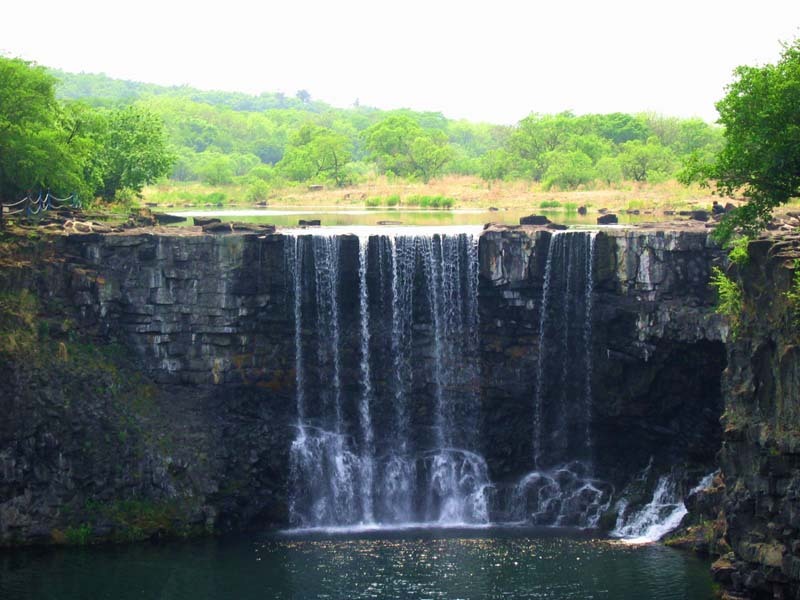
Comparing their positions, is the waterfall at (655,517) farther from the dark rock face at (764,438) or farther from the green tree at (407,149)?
the green tree at (407,149)

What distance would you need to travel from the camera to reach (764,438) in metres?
47.1

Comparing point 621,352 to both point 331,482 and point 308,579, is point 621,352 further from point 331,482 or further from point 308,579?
point 308,579

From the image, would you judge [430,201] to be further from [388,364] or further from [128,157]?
[388,364]

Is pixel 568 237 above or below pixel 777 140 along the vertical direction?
below

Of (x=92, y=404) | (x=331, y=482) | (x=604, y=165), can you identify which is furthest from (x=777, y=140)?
(x=604, y=165)

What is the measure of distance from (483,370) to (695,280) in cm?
1022

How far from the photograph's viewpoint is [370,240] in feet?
209

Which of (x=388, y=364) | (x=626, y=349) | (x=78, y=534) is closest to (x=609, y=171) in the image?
(x=626, y=349)

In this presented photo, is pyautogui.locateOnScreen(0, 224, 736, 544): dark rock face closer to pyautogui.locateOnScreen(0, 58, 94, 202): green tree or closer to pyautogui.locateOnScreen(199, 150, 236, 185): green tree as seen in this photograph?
pyautogui.locateOnScreen(0, 58, 94, 202): green tree

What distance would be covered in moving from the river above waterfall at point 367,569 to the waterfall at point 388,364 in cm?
507

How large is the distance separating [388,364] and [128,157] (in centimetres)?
2372

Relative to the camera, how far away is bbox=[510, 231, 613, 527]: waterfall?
61656 millimetres

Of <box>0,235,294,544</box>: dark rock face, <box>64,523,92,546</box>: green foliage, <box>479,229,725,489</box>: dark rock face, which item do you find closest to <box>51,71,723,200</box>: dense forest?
<box>479,229,725,489</box>: dark rock face

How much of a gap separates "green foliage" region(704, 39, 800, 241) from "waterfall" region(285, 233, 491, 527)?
48.1ft
